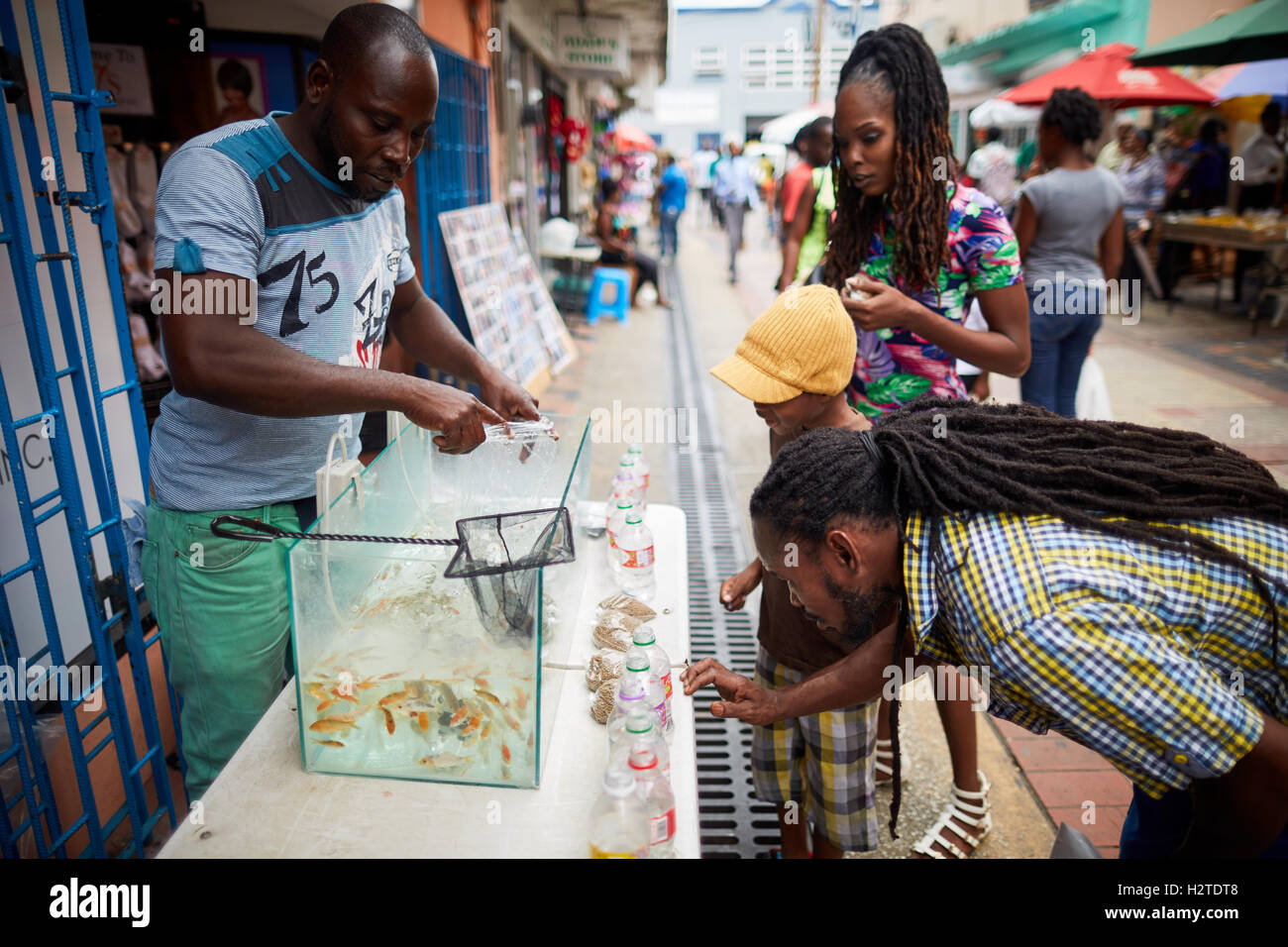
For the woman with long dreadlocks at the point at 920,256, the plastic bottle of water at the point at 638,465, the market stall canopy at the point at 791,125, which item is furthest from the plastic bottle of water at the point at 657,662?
the market stall canopy at the point at 791,125

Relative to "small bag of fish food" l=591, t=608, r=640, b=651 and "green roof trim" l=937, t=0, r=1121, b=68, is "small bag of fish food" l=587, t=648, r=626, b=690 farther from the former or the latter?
"green roof trim" l=937, t=0, r=1121, b=68

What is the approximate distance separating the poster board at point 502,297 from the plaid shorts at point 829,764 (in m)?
4.05

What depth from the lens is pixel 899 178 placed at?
2578 millimetres

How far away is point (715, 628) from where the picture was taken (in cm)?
395

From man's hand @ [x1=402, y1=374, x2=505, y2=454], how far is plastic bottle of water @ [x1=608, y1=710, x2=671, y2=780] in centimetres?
66

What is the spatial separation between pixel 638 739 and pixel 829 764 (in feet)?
2.84

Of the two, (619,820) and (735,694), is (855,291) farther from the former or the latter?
(619,820)

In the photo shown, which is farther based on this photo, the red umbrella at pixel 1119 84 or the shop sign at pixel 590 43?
the shop sign at pixel 590 43

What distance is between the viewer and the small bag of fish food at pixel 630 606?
7.44 feet

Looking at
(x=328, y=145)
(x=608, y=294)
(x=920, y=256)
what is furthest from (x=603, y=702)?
(x=608, y=294)

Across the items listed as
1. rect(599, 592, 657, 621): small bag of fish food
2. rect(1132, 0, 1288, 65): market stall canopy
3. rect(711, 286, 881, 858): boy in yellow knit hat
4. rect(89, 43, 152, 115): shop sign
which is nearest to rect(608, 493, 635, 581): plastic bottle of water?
rect(599, 592, 657, 621): small bag of fish food

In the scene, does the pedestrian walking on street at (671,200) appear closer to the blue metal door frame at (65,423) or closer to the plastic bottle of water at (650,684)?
the blue metal door frame at (65,423)

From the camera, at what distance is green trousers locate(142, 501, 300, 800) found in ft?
6.17

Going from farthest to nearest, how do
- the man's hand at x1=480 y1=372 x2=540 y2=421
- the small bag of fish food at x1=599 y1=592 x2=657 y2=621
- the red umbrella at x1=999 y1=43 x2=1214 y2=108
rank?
the red umbrella at x1=999 y1=43 x2=1214 y2=108 < the man's hand at x1=480 y1=372 x2=540 y2=421 < the small bag of fish food at x1=599 y1=592 x2=657 y2=621
